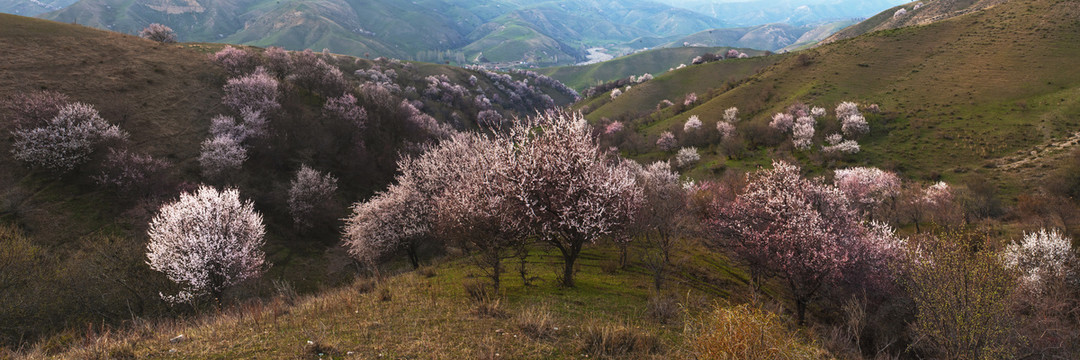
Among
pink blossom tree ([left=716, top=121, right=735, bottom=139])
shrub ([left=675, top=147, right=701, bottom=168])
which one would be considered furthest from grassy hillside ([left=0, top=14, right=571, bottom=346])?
pink blossom tree ([left=716, top=121, right=735, bottom=139])

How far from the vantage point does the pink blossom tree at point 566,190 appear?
1672 centimetres

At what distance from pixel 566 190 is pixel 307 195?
41129mm

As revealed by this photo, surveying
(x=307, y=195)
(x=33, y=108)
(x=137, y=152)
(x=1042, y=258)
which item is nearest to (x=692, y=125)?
(x=1042, y=258)

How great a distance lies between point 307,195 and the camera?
45625 millimetres

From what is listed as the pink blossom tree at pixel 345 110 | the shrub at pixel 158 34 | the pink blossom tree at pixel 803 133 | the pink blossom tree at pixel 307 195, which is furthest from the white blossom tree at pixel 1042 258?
the shrub at pixel 158 34

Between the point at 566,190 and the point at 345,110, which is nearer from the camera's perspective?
the point at 566,190

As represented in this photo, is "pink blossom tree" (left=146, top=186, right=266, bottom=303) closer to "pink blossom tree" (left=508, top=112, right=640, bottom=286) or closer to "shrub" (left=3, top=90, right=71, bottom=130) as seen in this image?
"shrub" (left=3, top=90, right=71, bottom=130)

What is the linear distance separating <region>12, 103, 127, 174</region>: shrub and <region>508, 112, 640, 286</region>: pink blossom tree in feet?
159

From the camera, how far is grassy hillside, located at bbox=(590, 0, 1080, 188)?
62469mm

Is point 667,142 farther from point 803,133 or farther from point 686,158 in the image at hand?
point 803,133

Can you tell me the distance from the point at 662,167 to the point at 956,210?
1333 inches

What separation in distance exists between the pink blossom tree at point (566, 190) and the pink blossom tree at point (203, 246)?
25364 mm

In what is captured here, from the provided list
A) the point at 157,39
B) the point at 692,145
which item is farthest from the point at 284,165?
the point at 692,145

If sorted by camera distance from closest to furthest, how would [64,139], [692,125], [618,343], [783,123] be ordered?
[618,343], [64,139], [783,123], [692,125]
